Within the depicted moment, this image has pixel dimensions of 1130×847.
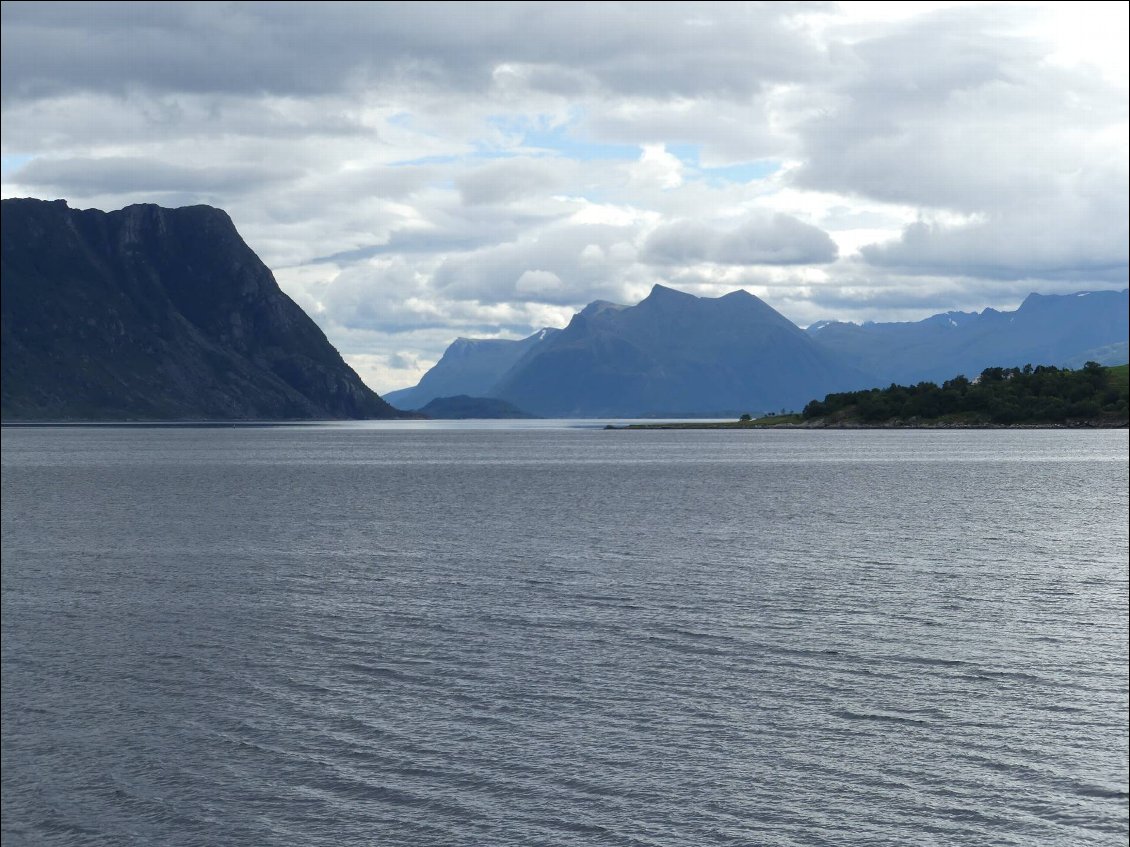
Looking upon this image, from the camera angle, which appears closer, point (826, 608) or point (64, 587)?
point (826, 608)

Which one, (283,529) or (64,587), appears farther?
(283,529)

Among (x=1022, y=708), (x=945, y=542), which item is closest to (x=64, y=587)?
(x=1022, y=708)

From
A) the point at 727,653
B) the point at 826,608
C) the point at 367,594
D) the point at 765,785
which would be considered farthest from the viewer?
the point at 367,594

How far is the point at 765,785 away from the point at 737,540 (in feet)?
199

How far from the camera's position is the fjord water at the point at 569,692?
1197 inches

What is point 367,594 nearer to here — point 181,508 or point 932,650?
point 932,650

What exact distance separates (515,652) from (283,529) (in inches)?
2426

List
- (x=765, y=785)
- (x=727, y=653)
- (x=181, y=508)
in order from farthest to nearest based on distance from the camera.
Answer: (x=181, y=508), (x=727, y=653), (x=765, y=785)

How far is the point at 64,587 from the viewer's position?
68.3 m

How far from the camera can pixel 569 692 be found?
4209 centimetres

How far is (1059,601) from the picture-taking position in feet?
198

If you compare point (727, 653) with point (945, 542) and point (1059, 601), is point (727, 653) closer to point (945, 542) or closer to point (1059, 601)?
point (1059, 601)

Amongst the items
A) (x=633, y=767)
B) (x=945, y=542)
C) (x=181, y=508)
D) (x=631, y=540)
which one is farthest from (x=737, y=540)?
(x=181, y=508)

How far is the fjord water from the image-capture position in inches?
1197
